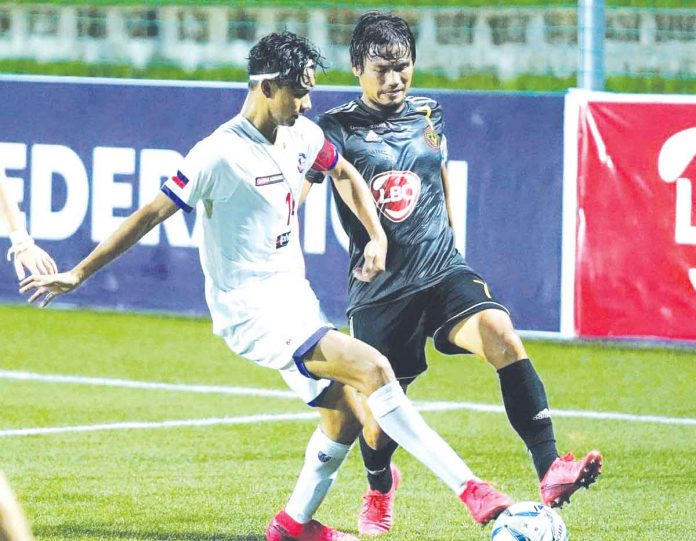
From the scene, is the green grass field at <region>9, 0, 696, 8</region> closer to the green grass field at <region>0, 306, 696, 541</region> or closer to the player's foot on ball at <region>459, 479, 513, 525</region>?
the green grass field at <region>0, 306, 696, 541</region>

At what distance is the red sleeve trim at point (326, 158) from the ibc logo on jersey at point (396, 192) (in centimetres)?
44

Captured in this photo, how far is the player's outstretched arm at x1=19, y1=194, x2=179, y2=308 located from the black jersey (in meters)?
1.04

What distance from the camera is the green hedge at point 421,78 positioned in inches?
731

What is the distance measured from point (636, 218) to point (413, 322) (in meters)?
4.38

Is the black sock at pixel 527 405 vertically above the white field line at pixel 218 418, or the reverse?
the black sock at pixel 527 405

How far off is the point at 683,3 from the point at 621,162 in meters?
6.75

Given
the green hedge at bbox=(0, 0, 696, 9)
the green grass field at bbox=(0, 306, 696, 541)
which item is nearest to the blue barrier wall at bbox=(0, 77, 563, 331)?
the green grass field at bbox=(0, 306, 696, 541)

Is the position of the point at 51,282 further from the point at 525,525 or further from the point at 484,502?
the point at 525,525

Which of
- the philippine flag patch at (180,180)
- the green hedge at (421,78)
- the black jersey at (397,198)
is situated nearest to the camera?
the philippine flag patch at (180,180)

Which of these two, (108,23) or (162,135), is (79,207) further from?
(108,23)

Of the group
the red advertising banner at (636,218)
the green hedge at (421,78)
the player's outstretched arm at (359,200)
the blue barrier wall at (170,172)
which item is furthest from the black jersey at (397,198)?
the green hedge at (421,78)

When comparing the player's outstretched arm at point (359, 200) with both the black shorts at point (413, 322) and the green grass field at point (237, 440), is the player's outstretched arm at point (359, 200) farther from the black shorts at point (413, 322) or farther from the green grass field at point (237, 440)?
the green grass field at point (237, 440)

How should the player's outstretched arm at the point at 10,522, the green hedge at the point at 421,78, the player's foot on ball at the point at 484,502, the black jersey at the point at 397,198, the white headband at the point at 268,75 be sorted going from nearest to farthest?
the player's outstretched arm at the point at 10,522
the player's foot on ball at the point at 484,502
the white headband at the point at 268,75
the black jersey at the point at 397,198
the green hedge at the point at 421,78

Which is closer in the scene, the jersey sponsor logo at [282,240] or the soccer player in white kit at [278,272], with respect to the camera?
the soccer player in white kit at [278,272]
